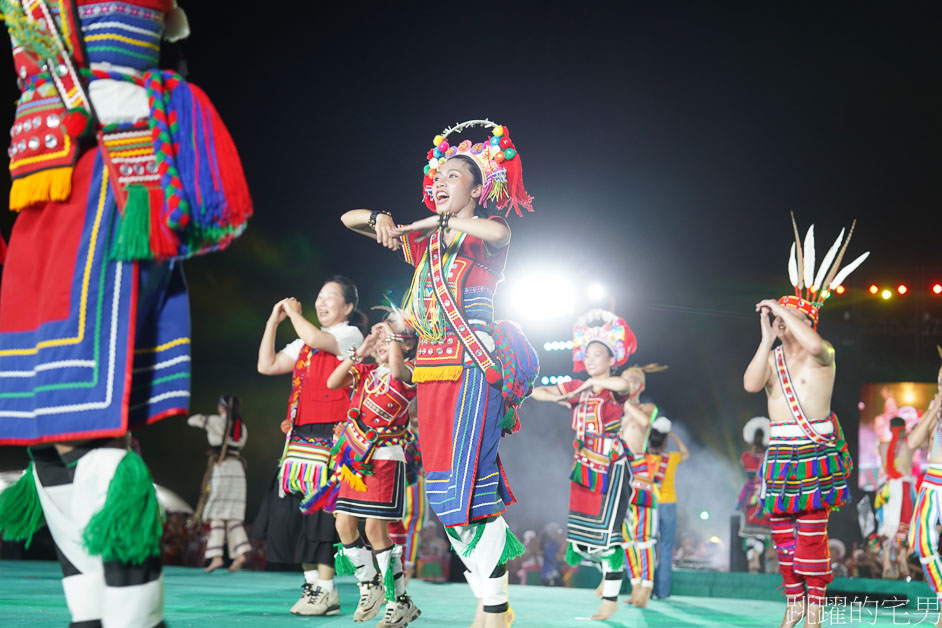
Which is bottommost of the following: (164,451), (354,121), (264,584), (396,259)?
(264,584)

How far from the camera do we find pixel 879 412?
13.7 metres

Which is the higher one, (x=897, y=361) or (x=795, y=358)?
(x=897, y=361)

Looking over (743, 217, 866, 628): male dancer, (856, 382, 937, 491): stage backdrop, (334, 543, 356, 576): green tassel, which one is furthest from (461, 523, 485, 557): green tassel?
(856, 382, 937, 491): stage backdrop

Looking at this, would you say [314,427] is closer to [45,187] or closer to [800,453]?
[800,453]

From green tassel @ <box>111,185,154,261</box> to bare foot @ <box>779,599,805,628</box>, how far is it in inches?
152

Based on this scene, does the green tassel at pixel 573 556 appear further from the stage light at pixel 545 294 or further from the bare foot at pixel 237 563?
the stage light at pixel 545 294

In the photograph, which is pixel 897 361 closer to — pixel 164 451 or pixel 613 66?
pixel 613 66

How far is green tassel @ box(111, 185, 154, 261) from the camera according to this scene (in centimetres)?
187

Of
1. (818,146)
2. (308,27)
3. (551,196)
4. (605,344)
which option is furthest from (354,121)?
(818,146)

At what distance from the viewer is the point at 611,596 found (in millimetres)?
5434

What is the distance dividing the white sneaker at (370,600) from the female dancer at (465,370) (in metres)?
1.13

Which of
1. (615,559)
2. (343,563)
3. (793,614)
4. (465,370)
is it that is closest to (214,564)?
(343,563)

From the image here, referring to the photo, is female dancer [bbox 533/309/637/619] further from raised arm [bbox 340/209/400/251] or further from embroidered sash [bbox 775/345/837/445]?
raised arm [bbox 340/209/400/251]

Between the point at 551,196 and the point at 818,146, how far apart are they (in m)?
2.92
